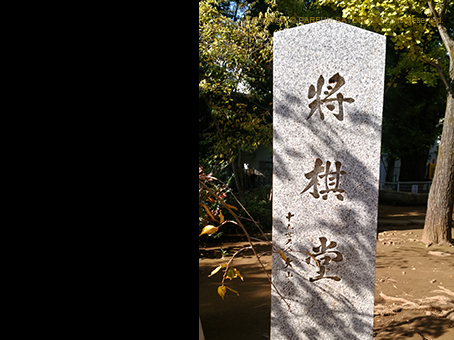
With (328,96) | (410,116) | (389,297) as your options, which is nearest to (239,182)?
(389,297)

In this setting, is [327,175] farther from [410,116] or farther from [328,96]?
[410,116]

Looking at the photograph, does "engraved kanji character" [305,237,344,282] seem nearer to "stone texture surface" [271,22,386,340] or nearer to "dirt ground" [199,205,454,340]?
"stone texture surface" [271,22,386,340]

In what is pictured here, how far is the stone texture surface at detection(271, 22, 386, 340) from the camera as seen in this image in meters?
2.95

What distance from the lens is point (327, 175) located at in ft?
9.93

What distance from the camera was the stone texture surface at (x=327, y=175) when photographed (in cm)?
295

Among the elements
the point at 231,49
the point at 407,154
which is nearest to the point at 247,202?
the point at 231,49

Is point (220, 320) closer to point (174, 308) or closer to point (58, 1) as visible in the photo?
point (174, 308)

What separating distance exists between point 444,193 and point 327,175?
503cm

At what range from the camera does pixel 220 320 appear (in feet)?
13.3

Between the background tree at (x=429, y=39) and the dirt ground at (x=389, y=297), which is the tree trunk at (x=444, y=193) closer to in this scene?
the background tree at (x=429, y=39)

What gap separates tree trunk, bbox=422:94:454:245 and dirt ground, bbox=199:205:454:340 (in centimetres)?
29

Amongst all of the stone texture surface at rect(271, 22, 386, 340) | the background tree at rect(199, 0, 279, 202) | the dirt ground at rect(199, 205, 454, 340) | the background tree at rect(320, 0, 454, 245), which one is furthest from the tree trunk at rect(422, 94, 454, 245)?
the stone texture surface at rect(271, 22, 386, 340)

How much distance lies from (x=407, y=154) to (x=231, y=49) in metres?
9.73

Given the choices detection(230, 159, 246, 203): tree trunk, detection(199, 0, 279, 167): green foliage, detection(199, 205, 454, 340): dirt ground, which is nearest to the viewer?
detection(199, 205, 454, 340): dirt ground
